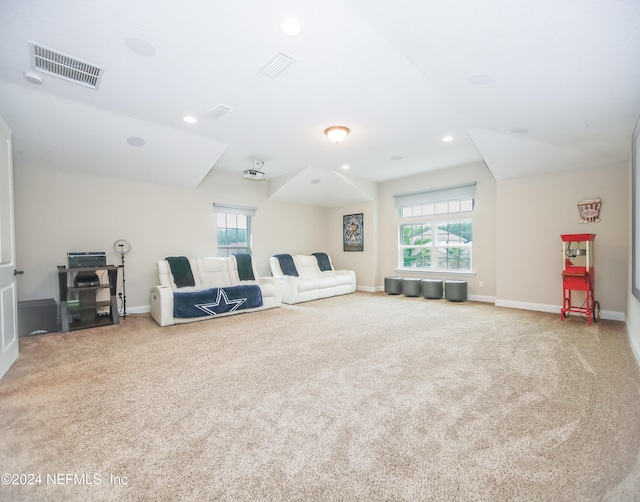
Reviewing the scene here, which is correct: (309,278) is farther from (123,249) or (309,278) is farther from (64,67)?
(64,67)

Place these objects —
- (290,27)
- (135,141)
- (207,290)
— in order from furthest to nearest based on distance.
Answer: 1. (207,290)
2. (135,141)
3. (290,27)

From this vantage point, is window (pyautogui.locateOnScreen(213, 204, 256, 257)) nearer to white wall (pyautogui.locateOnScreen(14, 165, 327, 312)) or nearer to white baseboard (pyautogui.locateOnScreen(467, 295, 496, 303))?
white wall (pyautogui.locateOnScreen(14, 165, 327, 312))

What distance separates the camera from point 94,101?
10.8 feet

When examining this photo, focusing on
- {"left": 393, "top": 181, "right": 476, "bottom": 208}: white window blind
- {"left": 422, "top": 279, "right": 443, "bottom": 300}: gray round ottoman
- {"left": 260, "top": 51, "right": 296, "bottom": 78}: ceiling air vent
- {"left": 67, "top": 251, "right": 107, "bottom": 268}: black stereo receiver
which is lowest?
{"left": 422, "top": 279, "right": 443, "bottom": 300}: gray round ottoman

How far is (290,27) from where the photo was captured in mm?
2211

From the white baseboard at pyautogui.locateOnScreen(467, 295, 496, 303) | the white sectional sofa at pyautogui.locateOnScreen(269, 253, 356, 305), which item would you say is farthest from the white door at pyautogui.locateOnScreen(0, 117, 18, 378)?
the white baseboard at pyautogui.locateOnScreen(467, 295, 496, 303)

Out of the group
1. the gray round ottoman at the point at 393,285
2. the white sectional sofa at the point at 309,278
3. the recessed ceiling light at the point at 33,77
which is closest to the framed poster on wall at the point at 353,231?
the white sectional sofa at the point at 309,278

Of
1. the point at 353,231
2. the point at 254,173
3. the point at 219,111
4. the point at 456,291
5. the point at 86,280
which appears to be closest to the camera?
the point at 219,111

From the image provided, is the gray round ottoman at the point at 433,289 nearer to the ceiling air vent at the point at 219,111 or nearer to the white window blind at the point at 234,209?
the white window blind at the point at 234,209

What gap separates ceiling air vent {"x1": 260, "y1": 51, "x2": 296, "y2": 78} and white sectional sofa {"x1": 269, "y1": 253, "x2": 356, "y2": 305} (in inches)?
154

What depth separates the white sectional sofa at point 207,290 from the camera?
4324mm

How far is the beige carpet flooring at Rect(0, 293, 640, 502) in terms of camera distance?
138 centimetres

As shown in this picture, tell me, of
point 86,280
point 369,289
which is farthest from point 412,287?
point 86,280

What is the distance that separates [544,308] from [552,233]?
3.98 feet
